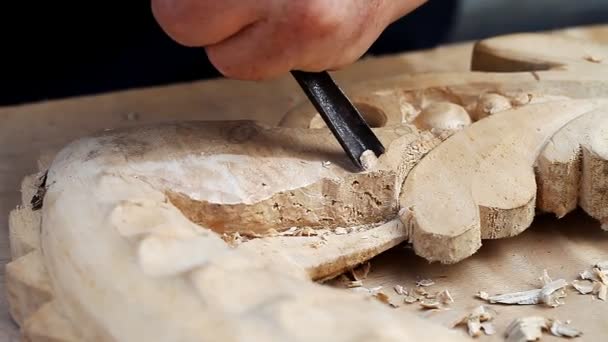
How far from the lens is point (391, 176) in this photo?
1.00m

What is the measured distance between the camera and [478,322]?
0.92 metres

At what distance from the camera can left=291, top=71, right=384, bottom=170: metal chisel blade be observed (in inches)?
40.1

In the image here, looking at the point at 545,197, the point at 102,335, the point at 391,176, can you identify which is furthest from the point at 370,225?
the point at 102,335

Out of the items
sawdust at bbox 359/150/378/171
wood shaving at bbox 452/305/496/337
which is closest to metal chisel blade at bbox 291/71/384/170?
sawdust at bbox 359/150/378/171

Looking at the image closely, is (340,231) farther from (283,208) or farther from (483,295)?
(483,295)

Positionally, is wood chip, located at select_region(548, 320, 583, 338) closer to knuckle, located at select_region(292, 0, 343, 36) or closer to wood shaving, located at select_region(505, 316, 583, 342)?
wood shaving, located at select_region(505, 316, 583, 342)

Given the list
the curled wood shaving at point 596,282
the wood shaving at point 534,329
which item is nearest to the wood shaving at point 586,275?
the curled wood shaving at point 596,282

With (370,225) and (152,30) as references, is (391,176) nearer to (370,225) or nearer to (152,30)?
(370,225)

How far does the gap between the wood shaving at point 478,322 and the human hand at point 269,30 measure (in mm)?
329

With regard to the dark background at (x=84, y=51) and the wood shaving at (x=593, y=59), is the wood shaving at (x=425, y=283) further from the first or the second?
the dark background at (x=84, y=51)

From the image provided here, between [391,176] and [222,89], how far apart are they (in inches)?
24.3

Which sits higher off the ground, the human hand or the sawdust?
the human hand

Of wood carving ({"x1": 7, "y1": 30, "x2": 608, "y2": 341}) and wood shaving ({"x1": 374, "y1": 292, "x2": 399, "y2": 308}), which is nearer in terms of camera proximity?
wood carving ({"x1": 7, "y1": 30, "x2": 608, "y2": 341})

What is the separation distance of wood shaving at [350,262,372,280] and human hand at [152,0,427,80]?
0.24 meters
